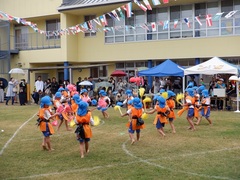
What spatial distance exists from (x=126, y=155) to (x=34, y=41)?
2081 centimetres

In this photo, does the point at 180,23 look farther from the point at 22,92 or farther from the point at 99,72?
the point at 22,92

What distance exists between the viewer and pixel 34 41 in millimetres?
27359

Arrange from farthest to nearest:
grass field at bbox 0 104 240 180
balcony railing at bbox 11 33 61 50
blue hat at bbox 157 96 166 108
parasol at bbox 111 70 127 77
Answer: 1. balcony railing at bbox 11 33 61 50
2. parasol at bbox 111 70 127 77
3. blue hat at bbox 157 96 166 108
4. grass field at bbox 0 104 240 180

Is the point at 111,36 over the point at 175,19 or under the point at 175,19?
under

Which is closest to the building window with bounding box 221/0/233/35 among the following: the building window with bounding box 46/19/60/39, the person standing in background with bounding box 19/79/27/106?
the building window with bounding box 46/19/60/39

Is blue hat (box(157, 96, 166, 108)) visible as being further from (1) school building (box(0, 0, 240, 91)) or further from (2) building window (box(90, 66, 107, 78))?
(2) building window (box(90, 66, 107, 78))

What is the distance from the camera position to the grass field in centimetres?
688

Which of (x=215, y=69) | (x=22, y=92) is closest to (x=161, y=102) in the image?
(x=215, y=69)

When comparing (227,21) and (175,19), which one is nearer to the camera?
(227,21)

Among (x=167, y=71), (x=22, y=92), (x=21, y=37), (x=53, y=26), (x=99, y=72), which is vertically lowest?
(x=22, y=92)

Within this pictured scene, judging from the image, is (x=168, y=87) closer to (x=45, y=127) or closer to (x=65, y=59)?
(x=65, y=59)

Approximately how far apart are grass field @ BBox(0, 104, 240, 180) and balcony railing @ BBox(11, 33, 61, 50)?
15.0 metres

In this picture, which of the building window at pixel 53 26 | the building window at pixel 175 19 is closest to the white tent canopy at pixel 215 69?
the building window at pixel 175 19

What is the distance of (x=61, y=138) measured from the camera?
10.8 metres
